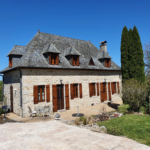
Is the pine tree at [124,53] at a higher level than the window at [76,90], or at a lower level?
higher

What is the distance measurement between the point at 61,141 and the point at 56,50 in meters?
8.95

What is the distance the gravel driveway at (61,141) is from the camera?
16.5 feet

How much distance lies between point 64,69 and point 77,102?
361 centimetres

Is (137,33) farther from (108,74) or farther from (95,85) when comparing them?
(95,85)

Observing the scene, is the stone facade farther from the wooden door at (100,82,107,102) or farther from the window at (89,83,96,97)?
the wooden door at (100,82,107,102)

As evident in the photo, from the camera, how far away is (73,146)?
5105 mm

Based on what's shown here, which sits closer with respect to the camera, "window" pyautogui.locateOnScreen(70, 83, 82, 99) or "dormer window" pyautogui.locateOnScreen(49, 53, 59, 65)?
"dormer window" pyautogui.locateOnScreen(49, 53, 59, 65)

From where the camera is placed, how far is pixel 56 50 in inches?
509

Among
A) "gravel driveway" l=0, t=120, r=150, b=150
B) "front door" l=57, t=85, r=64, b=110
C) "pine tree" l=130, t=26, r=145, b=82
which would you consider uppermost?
"pine tree" l=130, t=26, r=145, b=82

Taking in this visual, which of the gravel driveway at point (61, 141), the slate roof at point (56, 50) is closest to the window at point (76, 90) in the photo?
the slate roof at point (56, 50)

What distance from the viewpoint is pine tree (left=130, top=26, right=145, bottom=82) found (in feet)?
44.6

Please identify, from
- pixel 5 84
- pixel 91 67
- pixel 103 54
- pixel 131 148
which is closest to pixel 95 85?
pixel 91 67

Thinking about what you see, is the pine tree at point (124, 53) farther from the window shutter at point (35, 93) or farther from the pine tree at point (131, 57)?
the window shutter at point (35, 93)

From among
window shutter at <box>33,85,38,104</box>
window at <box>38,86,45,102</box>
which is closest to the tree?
window at <box>38,86,45,102</box>
